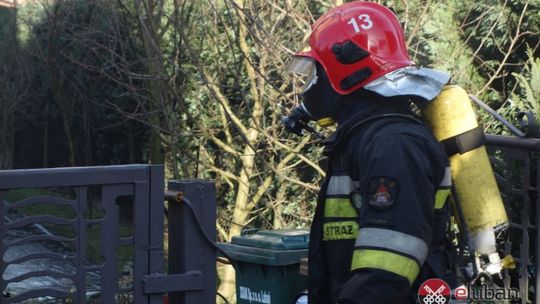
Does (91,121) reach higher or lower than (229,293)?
higher

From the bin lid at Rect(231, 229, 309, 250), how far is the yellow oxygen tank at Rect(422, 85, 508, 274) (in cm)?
106

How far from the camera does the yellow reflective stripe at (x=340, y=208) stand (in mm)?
2930

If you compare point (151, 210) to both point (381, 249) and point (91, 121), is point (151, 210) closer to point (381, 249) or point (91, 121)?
point (381, 249)

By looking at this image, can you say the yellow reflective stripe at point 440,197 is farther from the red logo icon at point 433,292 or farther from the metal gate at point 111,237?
the metal gate at point 111,237

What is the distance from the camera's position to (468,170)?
10.3 ft

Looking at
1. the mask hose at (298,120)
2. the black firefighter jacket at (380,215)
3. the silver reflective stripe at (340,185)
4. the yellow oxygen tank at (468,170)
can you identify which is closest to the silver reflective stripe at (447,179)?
the black firefighter jacket at (380,215)

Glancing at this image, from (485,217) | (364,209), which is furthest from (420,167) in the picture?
(485,217)

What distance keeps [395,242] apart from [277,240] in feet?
4.80

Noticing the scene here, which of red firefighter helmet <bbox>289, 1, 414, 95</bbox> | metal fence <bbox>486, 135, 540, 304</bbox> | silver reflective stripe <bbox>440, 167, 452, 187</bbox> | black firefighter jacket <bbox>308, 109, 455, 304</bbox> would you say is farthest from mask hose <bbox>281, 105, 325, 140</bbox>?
metal fence <bbox>486, 135, 540, 304</bbox>

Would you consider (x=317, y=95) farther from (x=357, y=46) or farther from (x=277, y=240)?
(x=277, y=240)

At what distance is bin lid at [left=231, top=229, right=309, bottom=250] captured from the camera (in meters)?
4.03

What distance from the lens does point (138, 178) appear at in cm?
363

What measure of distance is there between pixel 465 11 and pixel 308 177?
98.2 inches

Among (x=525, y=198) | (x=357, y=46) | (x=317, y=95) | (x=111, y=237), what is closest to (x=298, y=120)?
(x=317, y=95)
